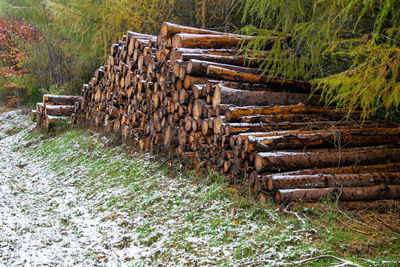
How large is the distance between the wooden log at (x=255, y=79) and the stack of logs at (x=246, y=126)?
0.02 meters

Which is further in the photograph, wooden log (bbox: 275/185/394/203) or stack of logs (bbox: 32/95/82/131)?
stack of logs (bbox: 32/95/82/131)

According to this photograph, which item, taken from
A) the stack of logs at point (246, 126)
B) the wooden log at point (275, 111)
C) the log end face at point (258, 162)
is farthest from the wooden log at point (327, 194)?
the wooden log at point (275, 111)

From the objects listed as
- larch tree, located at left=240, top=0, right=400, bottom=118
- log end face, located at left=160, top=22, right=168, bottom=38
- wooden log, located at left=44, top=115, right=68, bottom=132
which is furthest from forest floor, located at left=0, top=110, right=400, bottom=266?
wooden log, located at left=44, top=115, right=68, bottom=132

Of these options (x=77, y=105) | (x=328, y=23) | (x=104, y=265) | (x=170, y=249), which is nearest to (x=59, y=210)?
(x=104, y=265)

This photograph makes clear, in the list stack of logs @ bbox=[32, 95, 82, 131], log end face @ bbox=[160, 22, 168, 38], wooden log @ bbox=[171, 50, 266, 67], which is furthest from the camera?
stack of logs @ bbox=[32, 95, 82, 131]

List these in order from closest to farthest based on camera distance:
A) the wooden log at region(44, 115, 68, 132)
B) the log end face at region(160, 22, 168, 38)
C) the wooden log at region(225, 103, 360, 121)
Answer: the wooden log at region(225, 103, 360, 121)
the log end face at region(160, 22, 168, 38)
the wooden log at region(44, 115, 68, 132)

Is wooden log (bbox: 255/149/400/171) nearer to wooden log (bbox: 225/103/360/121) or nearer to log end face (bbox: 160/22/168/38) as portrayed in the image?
wooden log (bbox: 225/103/360/121)

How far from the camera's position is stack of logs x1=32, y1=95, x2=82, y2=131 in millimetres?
11852

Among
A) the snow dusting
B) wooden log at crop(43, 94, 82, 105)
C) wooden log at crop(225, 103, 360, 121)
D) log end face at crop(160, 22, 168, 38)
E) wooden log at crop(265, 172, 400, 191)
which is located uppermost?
log end face at crop(160, 22, 168, 38)

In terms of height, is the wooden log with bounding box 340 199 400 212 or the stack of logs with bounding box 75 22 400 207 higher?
the stack of logs with bounding box 75 22 400 207

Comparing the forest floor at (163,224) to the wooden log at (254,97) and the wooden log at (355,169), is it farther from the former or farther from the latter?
the wooden log at (254,97)

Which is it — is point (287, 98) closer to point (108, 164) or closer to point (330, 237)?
point (330, 237)

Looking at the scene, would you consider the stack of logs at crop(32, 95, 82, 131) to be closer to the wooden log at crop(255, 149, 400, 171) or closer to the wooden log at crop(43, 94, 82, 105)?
the wooden log at crop(43, 94, 82, 105)

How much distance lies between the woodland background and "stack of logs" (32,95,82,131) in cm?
228
